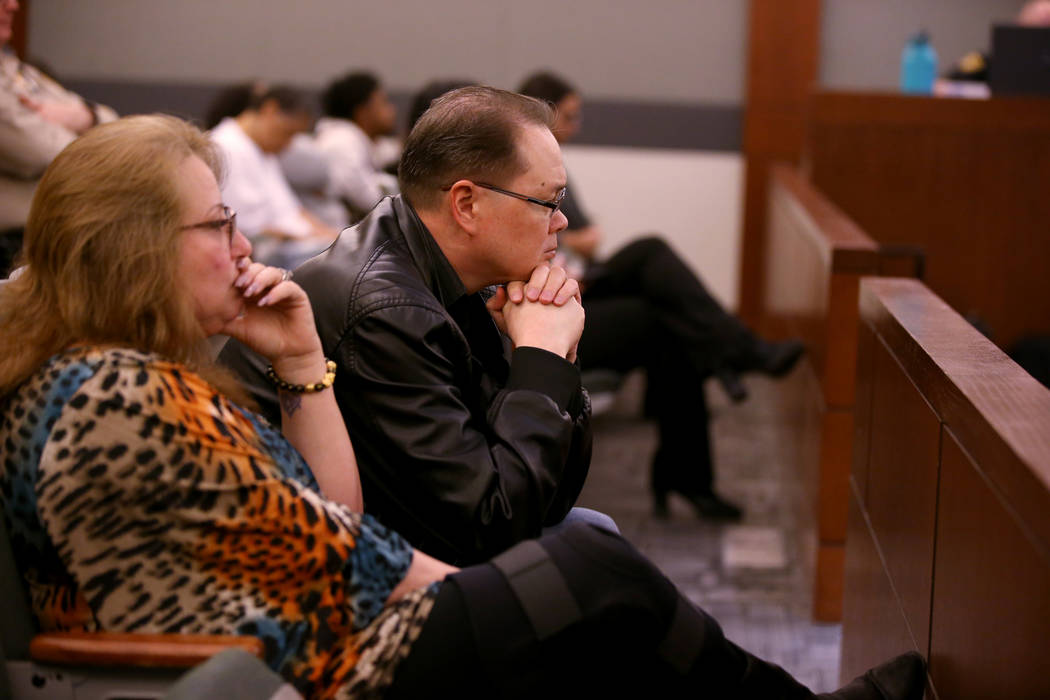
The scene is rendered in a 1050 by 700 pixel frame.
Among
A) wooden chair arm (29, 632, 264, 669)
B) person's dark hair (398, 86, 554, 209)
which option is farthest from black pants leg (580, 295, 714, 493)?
wooden chair arm (29, 632, 264, 669)

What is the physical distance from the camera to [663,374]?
3.78 metres

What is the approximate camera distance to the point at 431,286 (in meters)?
1.75

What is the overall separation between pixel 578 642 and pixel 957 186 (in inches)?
145

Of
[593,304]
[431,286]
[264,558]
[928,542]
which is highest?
[431,286]

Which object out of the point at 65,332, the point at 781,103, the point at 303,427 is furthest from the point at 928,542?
the point at 781,103

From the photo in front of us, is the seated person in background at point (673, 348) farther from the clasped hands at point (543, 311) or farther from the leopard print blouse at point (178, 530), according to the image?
the leopard print blouse at point (178, 530)

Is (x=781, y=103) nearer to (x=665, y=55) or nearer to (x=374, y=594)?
(x=665, y=55)

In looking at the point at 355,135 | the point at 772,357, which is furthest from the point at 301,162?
the point at 772,357

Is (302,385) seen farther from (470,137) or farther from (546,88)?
(546,88)

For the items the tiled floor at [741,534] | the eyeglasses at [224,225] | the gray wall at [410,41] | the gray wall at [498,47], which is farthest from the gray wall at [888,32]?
the eyeglasses at [224,225]

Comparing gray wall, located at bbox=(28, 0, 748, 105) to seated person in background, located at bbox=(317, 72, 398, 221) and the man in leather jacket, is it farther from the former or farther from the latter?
the man in leather jacket

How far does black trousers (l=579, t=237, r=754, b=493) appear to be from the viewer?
3.71 m

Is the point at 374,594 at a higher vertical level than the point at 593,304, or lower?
higher

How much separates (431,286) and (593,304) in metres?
2.10
